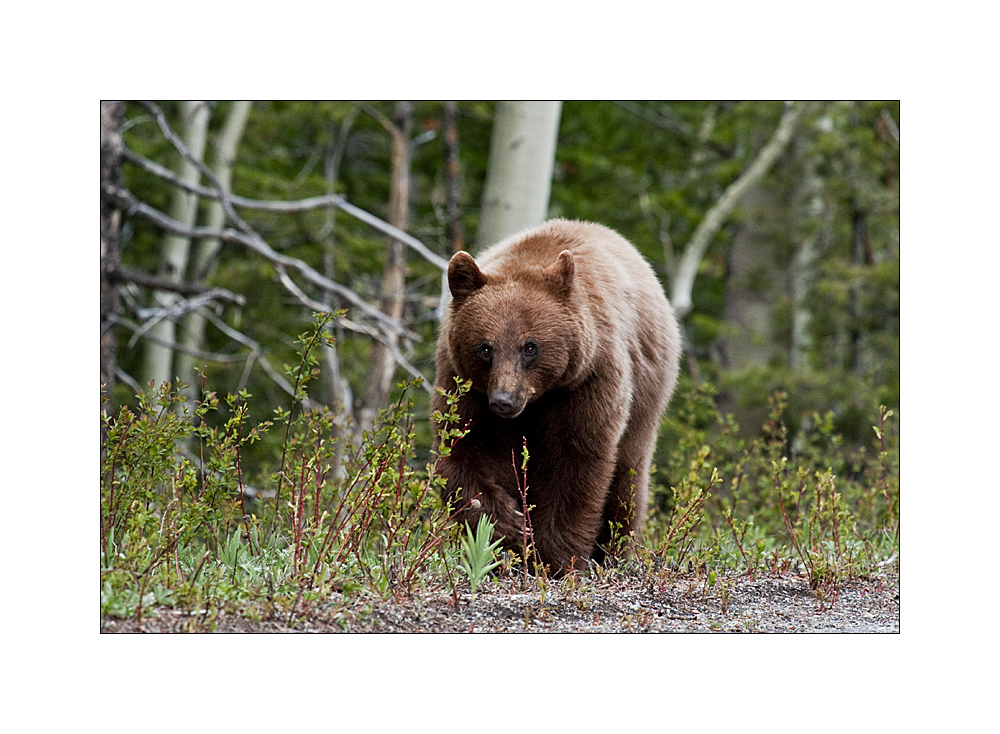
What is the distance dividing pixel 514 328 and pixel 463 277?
380 millimetres

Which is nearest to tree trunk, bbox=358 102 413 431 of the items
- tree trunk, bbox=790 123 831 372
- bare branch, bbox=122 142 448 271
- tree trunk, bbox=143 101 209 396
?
bare branch, bbox=122 142 448 271

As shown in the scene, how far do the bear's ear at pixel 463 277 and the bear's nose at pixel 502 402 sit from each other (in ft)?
2.12

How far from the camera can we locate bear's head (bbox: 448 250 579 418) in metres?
4.40

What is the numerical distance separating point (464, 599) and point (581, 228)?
2402 millimetres

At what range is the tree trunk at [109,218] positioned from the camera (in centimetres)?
617

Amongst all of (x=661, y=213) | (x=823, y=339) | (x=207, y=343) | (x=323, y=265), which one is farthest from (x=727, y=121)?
(x=207, y=343)

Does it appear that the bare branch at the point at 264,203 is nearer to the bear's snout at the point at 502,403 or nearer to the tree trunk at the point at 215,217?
the bear's snout at the point at 502,403

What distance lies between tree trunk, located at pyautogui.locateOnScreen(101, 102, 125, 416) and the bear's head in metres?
2.76

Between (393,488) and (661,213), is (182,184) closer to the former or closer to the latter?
(393,488)

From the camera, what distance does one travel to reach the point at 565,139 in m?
17.0

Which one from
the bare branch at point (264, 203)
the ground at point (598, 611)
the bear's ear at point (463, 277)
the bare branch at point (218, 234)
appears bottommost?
the ground at point (598, 611)

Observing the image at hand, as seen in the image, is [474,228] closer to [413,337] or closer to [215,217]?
[215,217]

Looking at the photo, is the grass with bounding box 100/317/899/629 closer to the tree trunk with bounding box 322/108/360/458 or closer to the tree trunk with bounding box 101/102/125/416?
the tree trunk with bounding box 322/108/360/458

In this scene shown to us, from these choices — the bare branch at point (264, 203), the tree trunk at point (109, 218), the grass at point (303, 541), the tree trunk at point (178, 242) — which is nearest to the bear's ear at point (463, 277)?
A: the grass at point (303, 541)
